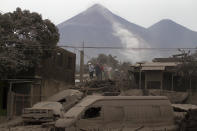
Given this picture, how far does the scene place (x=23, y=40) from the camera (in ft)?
90.2

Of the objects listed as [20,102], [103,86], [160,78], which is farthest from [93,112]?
[160,78]

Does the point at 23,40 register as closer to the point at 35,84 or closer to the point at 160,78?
the point at 35,84

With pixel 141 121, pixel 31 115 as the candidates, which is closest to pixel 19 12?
pixel 31 115

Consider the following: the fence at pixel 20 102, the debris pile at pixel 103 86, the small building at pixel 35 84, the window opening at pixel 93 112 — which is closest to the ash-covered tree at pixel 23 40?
the small building at pixel 35 84

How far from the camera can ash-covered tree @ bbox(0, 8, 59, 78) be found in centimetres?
2602

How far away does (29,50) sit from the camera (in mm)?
27594

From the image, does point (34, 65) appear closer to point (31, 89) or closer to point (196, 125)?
point (31, 89)

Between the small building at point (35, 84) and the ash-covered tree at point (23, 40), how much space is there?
118cm

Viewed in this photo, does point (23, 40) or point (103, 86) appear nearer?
point (23, 40)

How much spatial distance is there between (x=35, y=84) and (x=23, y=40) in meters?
3.73

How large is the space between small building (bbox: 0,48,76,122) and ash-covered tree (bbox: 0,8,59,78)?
3.89 feet

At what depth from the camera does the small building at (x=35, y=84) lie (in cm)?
2565

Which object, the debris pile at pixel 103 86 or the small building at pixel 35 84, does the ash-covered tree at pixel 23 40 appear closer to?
the small building at pixel 35 84

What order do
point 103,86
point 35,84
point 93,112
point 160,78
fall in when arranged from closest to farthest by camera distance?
point 93,112, point 103,86, point 35,84, point 160,78
